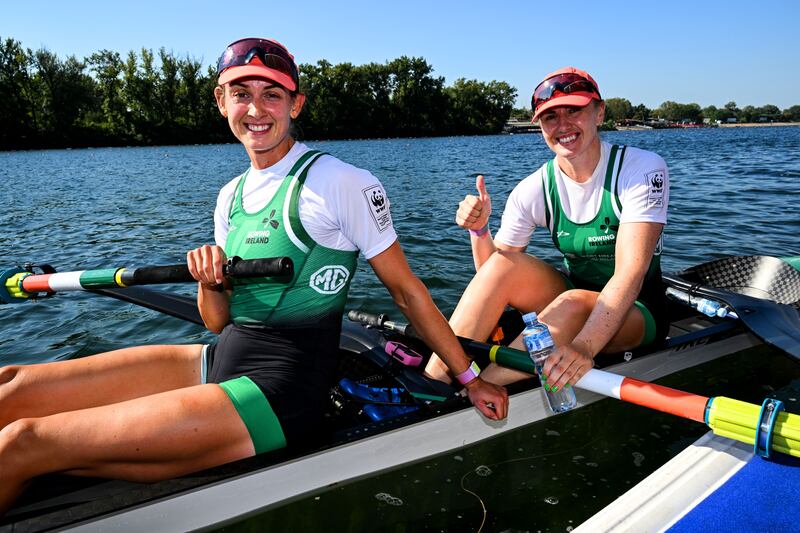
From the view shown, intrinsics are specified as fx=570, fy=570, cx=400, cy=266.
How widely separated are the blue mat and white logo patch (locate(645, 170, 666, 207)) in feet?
4.53

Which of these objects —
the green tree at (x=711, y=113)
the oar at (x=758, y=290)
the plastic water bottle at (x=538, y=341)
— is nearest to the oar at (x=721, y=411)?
the plastic water bottle at (x=538, y=341)

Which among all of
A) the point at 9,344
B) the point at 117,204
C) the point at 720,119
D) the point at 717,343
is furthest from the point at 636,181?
the point at 720,119

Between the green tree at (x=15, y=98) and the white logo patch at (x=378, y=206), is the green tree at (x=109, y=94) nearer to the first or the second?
the green tree at (x=15, y=98)

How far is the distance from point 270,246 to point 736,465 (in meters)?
2.21

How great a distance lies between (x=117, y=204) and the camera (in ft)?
52.2

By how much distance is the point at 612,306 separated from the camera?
2.91m

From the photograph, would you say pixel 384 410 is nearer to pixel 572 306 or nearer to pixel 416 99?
pixel 572 306

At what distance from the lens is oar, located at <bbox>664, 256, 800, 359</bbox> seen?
371cm

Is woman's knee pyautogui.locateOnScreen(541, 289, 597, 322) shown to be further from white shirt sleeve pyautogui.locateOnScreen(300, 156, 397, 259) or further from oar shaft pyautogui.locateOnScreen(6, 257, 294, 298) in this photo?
oar shaft pyautogui.locateOnScreen(6, 257, 294, 298)

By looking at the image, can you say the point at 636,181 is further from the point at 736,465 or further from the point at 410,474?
the point at 410,474

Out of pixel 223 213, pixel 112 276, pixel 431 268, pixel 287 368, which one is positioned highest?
pixel 223 213

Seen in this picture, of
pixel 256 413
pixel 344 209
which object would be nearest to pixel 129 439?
pixel 256 413

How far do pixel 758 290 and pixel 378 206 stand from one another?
12.9ft

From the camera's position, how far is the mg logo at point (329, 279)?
2514 millimetres
